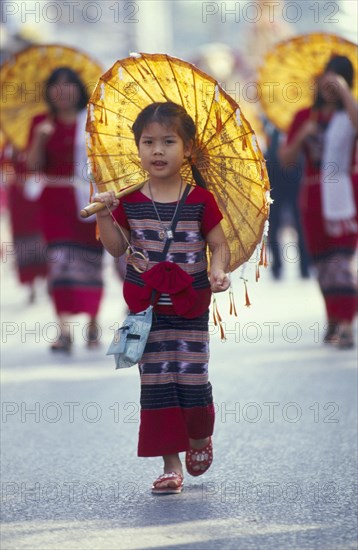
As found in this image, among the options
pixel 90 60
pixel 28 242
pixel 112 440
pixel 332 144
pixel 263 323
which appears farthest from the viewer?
pixel 28 242

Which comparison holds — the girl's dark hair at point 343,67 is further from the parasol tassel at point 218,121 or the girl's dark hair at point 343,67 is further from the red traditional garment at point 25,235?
the red traditional garment at point 25,235

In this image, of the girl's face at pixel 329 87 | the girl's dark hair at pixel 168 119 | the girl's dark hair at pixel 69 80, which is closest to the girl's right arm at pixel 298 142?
the girl's face at pixel 329 87

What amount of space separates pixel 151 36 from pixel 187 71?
45808 millimetres

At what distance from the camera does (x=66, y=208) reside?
1102cm

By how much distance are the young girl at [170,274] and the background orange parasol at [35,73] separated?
5181mm

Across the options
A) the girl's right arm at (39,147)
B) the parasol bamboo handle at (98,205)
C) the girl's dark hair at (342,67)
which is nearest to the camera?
the parasol bamboo handle at (98,205)

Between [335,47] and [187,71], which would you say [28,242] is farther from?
[187,71]

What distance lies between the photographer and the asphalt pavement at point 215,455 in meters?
5.33

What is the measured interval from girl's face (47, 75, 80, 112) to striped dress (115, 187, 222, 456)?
4936mm

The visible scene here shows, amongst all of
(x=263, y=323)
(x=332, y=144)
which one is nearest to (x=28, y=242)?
(x=263, y=323)

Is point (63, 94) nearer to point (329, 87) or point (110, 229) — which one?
point (329, 87)

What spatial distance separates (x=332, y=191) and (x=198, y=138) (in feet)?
15.3

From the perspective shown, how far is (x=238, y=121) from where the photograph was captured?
5.94 metres

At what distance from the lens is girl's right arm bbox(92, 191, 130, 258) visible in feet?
19.0
